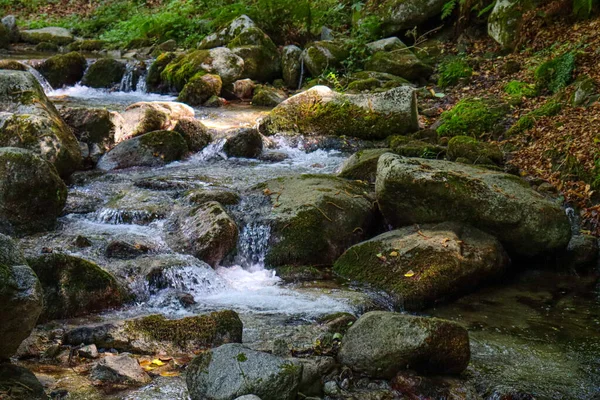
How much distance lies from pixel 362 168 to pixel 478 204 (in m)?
2.23

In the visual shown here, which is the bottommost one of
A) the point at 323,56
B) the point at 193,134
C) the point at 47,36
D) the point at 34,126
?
the point at 193,134

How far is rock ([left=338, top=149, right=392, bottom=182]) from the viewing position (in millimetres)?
8844

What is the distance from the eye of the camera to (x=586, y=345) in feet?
17.8

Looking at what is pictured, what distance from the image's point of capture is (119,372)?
4.34m

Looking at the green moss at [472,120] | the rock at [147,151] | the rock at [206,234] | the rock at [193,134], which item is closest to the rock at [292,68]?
the rock at [193,134]

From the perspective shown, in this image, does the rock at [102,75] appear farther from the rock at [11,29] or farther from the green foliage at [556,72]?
the green foliage at [556,72]

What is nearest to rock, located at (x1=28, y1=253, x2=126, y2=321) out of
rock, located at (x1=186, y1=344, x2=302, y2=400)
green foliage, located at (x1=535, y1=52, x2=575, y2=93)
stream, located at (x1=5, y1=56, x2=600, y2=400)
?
stream, located at (x1=5, y1=56, x2=600, y2=400)

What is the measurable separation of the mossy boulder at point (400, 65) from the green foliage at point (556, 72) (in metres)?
3.35

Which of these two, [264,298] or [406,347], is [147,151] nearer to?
[264,298]

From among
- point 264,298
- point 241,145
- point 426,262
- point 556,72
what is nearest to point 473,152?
point 556,72

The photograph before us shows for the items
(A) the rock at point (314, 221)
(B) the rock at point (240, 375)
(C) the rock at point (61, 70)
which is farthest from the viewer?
(C) the rock at point (61, 70)

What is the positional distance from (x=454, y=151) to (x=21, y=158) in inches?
220

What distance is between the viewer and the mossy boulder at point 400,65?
14123mm

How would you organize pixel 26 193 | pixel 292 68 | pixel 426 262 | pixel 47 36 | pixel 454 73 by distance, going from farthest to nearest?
pixel 47 36 → pixel 292 68 → pixel 454 73 → pixel 26 193 → pixel 426 262
